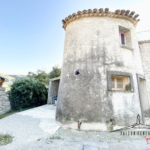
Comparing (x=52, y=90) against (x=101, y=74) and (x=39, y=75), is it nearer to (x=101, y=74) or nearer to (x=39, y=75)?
(x=39, y=75)

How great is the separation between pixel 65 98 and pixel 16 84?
914cm

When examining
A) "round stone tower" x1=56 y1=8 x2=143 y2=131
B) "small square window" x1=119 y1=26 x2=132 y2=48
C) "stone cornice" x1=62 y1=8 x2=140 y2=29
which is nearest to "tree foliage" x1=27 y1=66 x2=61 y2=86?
"round stone tower" x1=56 y1=8 x2=143 y2=131

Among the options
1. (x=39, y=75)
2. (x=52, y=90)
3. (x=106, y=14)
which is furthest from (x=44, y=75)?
(x=106, y=14)

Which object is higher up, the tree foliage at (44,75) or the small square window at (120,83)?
the tree foliage at (44,75)

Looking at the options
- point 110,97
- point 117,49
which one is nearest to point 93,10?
point 117,49

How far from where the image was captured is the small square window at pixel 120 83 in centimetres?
495

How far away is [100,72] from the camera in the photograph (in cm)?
483

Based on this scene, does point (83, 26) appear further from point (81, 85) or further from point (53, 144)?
point (53, 144)

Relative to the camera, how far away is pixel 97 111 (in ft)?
14.3

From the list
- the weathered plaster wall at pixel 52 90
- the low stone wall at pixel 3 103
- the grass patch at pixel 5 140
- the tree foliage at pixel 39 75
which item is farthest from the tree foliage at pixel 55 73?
the grass patch at pixel 5 140

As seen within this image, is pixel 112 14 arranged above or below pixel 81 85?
above

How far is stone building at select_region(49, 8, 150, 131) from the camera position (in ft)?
14.5

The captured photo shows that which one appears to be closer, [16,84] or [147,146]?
[147,146]

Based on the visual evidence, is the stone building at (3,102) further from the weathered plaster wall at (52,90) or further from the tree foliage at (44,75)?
the tree foliage at (44,75)
